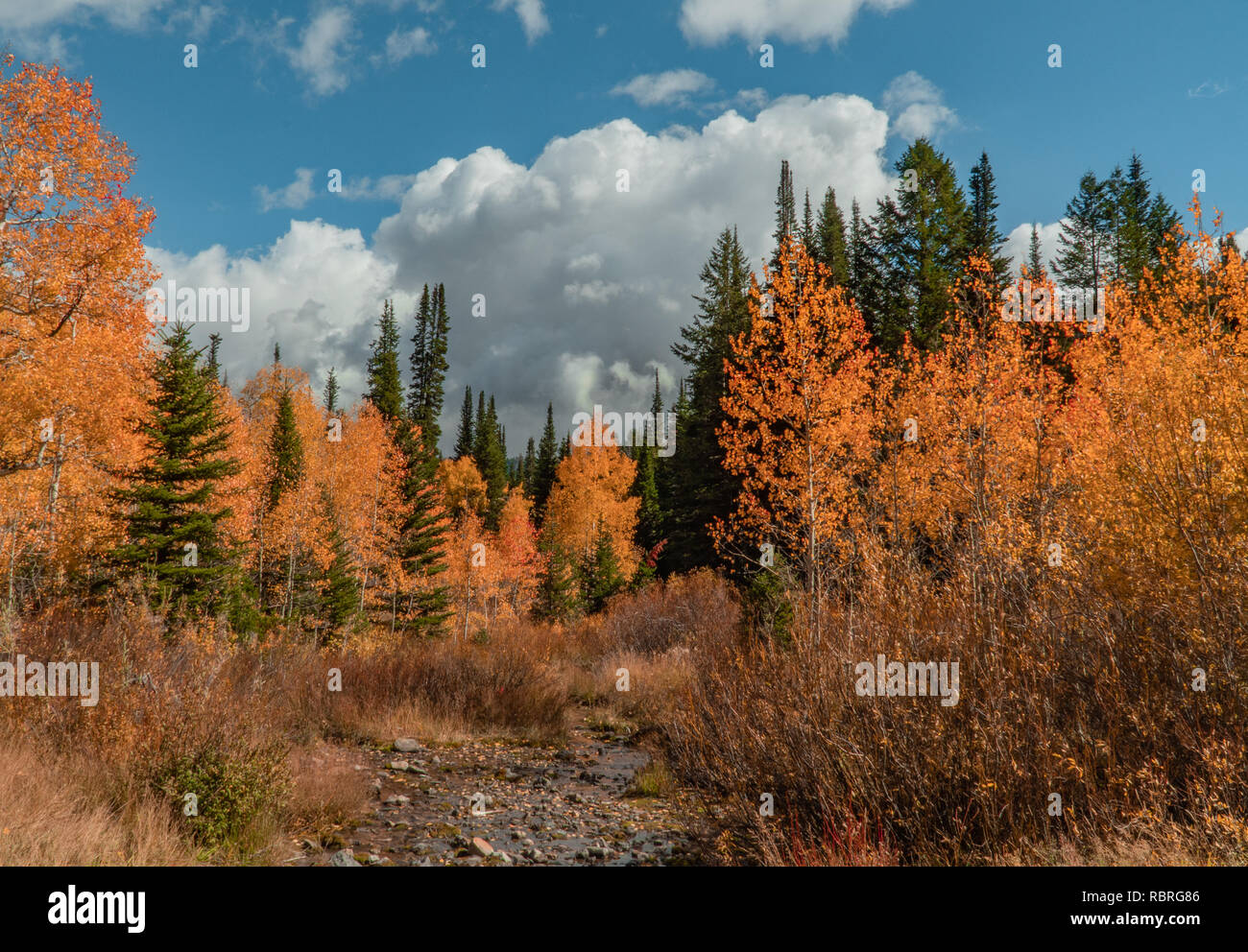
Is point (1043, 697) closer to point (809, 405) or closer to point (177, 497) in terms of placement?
point (809, 405)

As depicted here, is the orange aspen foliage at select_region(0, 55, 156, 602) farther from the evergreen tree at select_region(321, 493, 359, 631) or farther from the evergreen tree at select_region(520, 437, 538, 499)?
the evergreen tree at select_region(520, 437, 538, 499)

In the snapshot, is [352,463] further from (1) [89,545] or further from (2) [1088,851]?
(2) [1088,851]

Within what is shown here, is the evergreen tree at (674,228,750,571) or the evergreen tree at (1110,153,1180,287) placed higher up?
the evergreen tree at (1110,153,1180,287)

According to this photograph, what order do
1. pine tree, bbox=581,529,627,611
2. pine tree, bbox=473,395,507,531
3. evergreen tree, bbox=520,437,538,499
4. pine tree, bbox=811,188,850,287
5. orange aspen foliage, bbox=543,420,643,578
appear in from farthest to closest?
evergreen tree, bbox=520,437,538,499 → pine tree, bbox=473,395,507,531 → orange aspen foliage, bbox=543,420,643,578 → pine tree, bbox=811,188,850,287 → pine tree, bbox=581,529,627,611

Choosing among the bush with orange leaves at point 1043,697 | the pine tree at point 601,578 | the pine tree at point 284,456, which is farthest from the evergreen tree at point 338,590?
the bush with orange leaves at point 1043,697

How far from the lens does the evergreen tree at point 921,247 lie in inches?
1141

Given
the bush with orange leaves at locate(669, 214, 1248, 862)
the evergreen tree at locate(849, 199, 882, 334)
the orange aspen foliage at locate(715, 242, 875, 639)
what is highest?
the evergreen tree at locate(849, 199, 882, 334)

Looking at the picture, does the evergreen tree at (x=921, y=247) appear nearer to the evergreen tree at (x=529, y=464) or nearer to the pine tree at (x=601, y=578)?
the pine tree at (x=601, y=578)

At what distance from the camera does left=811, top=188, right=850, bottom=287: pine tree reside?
3525 cm

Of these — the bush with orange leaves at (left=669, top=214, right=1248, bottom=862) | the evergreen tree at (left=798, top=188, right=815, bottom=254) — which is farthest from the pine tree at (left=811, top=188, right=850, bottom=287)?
the bush with orange leaves at (left=669, top=214, right=1248, bottom=862)

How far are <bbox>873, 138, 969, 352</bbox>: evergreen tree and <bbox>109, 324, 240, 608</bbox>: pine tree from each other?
84.1 ft

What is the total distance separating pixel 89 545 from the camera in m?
16.3

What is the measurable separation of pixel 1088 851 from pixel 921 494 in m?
15.6
